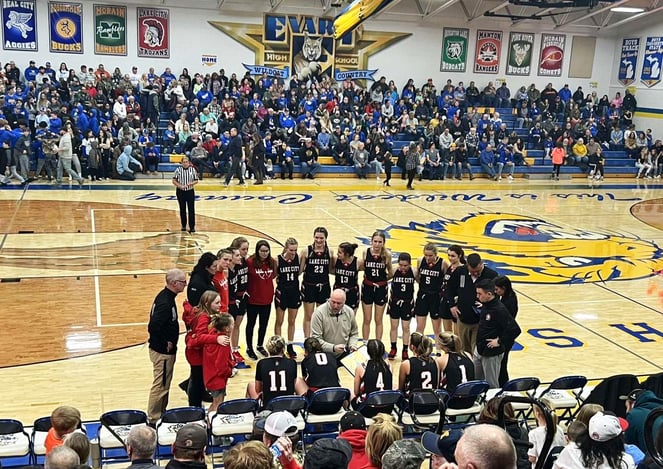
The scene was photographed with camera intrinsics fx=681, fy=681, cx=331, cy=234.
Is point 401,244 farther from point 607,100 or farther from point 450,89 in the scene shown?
point 607,100

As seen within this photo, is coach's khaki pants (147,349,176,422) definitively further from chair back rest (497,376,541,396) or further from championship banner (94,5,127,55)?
championship banner (94,5,127,55)

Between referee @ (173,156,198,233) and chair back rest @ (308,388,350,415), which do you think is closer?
chair back rest @ (308,388,350,415)

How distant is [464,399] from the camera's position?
632cm

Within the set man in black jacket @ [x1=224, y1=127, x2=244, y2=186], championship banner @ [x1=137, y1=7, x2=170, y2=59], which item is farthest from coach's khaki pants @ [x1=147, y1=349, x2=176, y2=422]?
championship banner @ [x1=137, y1=7, x2=170, y2=59]

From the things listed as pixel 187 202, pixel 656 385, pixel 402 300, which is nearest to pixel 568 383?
pixel 656 385

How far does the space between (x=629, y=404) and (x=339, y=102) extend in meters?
23.7

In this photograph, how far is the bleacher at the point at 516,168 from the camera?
2378cm

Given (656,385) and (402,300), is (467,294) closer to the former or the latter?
(402,300)

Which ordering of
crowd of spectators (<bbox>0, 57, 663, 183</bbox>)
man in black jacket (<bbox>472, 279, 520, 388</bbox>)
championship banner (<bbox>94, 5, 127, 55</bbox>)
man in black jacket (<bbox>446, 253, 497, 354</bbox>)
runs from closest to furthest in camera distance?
man in black jacket (<bbox>472, 279, 520, 388</bbox>), man in black jacket (<bbox>446, 253, 497, 354</bbox>), crowd of spectators (<bbox>0, 57, 663, 183</bbox>), championship banner (<bbox>94, 5, 127, 55</bbox>)

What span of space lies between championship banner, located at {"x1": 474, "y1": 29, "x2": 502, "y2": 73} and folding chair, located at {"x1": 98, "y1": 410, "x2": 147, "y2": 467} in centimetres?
2946

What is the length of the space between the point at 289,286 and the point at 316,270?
405 mm

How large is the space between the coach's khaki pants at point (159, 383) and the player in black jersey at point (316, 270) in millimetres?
2532

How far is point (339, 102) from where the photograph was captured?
28.0 meters

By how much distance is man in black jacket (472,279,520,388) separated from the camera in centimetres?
700
